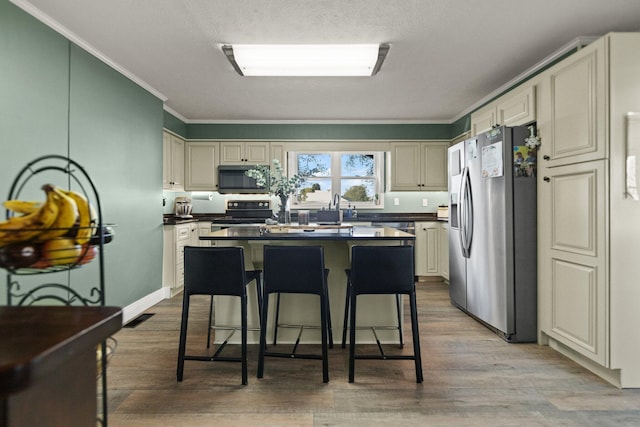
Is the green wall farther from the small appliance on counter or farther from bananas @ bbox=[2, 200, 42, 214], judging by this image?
bananas @ bbox=[2, 200, 42, 214]

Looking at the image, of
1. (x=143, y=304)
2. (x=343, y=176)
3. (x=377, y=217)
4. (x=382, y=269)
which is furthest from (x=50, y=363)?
(x=343, y=176)

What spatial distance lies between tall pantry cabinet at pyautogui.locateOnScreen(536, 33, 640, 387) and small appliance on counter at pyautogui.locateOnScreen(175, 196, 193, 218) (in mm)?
4535

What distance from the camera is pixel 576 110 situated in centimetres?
253

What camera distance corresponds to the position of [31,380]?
19.0 inches

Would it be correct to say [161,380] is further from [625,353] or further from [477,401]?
[625,353]

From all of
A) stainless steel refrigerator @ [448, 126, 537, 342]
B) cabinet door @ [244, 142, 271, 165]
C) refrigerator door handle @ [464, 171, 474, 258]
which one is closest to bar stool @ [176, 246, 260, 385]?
stainless steel refrigerator @ [448, 126, 537, 342]

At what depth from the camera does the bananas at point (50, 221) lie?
0.74 m

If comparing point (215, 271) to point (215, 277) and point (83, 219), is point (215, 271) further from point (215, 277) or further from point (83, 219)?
point (83, 219)

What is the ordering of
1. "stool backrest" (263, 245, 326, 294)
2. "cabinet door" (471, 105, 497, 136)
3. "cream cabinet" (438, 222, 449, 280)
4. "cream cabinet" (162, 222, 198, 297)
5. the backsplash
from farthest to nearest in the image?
the backsplash → "cream cabinet" (438, 222, 449, 280) → "cream cabinet" (162, 222, 198, 297) → "cabinet door" (471, 105, 497, 136) → "stool backrest" (263, 245, 326, 294)

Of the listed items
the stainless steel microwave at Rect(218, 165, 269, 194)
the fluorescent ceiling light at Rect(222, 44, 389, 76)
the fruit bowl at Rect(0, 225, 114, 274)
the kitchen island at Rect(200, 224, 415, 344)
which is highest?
the fluorescent ceiling light at Rect(222, 44, 389, 76)

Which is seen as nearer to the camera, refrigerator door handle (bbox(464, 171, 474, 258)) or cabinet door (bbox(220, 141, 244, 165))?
refrigerator door handle (bbox(464, 171, 474, 258))

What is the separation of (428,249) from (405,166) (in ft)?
4.27

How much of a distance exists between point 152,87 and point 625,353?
15.4ft

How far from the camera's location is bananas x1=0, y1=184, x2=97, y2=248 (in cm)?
74
